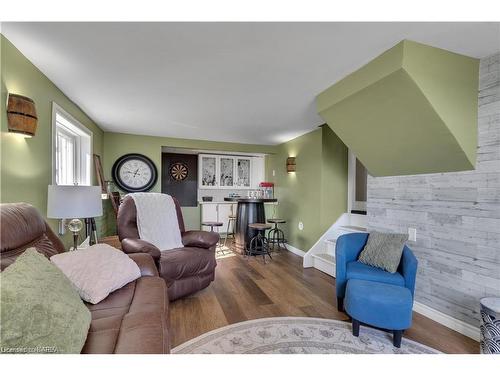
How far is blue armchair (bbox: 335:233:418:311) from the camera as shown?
1936 millimetres

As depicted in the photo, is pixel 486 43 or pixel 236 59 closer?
pixel 486 43

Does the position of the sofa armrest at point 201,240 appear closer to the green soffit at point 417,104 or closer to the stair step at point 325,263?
the stair step at point 325,263

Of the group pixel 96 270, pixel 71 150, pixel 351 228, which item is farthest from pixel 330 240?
pixel 71 150

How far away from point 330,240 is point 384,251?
54.4 inches

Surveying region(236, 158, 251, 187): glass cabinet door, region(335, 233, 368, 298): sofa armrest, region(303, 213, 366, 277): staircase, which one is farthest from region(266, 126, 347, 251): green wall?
region(236, 158, 251, 187): glass cabinet door

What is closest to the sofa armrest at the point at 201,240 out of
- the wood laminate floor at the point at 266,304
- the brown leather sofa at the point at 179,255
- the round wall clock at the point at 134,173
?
the brown leather sofa at the point at 179,255

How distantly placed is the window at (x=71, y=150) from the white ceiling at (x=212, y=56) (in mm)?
275

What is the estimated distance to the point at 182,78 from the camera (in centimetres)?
214

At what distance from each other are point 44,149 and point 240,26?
6.30 feet

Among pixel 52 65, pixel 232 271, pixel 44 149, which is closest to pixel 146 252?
pixel 44 149
